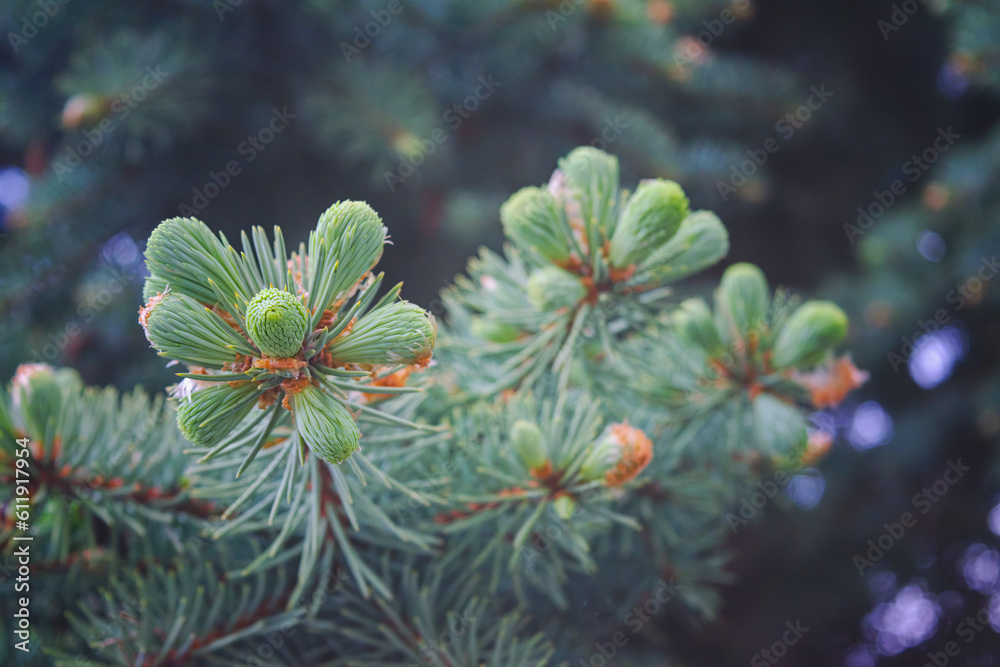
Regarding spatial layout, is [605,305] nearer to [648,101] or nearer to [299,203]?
[299,203]

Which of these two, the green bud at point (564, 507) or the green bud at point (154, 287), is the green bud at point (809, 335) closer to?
the green bud at point (564, 507)

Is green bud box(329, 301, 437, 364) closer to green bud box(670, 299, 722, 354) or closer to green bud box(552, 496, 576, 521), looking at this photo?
green bud box(552, 496, 576, 521)

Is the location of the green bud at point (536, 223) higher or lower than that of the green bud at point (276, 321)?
higher

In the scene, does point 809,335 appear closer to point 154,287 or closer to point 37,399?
point 154,287

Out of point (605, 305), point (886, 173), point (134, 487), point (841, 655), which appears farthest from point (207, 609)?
point (886, 173)

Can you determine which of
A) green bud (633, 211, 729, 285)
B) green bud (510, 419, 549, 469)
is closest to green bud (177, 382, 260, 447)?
green bud (510, 419, 549, 469)

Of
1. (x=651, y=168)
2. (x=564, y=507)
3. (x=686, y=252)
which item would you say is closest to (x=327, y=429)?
(x=564, y=507)

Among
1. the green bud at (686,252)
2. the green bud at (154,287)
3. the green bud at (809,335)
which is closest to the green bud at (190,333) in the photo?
the green bud at (154,287)
